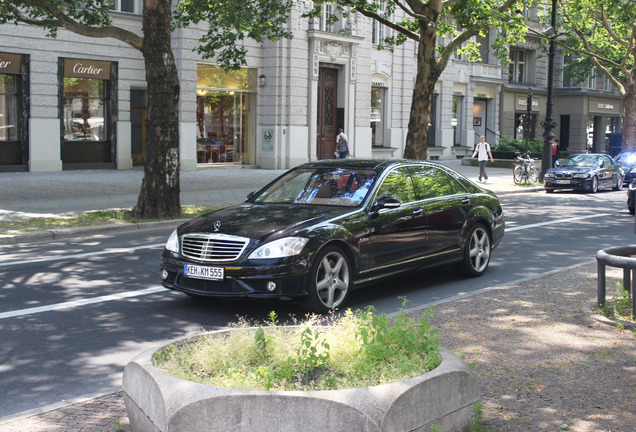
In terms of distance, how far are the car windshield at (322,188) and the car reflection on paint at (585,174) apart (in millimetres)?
19444

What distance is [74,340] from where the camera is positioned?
684 cm

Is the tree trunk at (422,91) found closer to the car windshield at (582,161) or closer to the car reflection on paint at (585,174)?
the car reflection on paint at (585,174)

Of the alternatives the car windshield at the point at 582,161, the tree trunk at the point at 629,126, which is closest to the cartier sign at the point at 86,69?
the car windshield at the point at 582,161

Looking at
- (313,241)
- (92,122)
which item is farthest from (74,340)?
Answer: (92,122)

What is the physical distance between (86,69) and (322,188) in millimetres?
21342

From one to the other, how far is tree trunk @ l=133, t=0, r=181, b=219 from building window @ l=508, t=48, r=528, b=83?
39.3 metres

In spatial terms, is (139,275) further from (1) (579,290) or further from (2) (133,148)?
(2) (133,148)

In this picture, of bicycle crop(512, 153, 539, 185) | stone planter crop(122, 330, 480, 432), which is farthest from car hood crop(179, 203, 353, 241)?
bicycle crop(512, 153, 539, 185)

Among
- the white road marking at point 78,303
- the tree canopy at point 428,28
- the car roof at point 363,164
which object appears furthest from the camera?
the tree canopy at point 428,28

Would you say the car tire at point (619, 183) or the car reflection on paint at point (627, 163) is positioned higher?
the car reflection on paint at point (627, 163)

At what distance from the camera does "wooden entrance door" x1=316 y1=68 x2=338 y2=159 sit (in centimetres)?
3531

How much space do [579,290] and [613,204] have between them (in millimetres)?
14742

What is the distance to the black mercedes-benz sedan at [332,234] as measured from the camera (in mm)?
7520

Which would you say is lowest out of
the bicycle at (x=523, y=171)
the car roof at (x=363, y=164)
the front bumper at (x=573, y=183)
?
the front bumper at (x=573, y=183)
